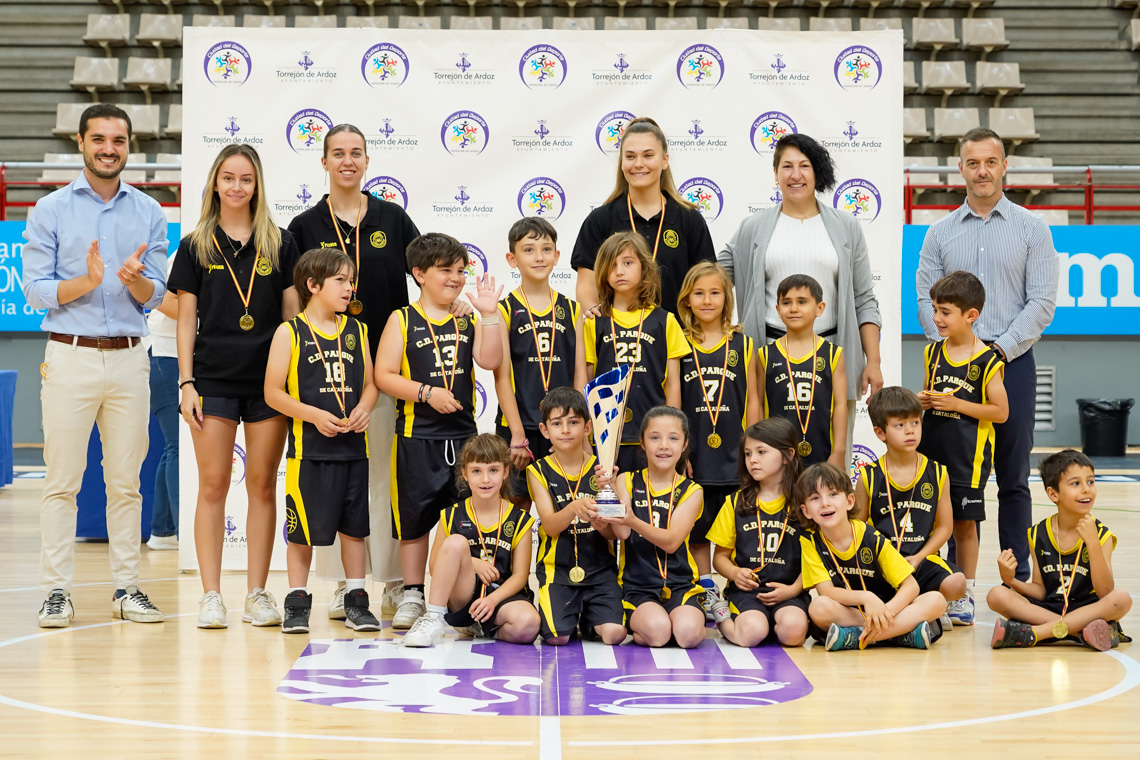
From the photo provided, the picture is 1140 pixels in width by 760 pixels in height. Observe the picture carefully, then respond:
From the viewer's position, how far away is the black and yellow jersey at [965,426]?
4676mm

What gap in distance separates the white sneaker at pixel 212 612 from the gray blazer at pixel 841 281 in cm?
246

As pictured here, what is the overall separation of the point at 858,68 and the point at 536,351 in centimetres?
280

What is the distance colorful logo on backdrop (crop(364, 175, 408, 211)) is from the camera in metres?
6.13

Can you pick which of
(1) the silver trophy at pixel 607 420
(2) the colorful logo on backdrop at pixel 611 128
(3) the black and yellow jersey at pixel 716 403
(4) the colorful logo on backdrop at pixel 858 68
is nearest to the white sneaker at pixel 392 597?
(1) the silver trophy at pixel 607 420

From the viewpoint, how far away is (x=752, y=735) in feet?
9.96

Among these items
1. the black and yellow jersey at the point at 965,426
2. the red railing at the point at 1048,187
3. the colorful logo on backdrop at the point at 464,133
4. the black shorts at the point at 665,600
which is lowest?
the black shorts at the point at 665,600

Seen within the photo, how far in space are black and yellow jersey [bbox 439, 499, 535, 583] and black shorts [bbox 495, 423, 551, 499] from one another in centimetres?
17

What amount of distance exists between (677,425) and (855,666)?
1055mm

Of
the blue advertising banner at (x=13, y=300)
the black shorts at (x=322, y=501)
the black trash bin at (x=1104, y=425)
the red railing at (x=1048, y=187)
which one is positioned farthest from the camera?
the black trash bin at (x=1104, y=425)

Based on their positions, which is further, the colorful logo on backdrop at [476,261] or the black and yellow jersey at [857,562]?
the colorful logo on backdrop at [476,261]

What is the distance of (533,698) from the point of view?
3428mm

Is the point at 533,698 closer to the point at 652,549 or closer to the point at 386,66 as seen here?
the point at 652,549

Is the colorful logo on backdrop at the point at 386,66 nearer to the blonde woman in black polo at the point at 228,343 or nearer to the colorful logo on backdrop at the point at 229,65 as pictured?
the colorful logo on backdrop at the point at 229,65

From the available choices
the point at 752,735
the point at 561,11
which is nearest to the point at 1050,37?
the point at 561,11
